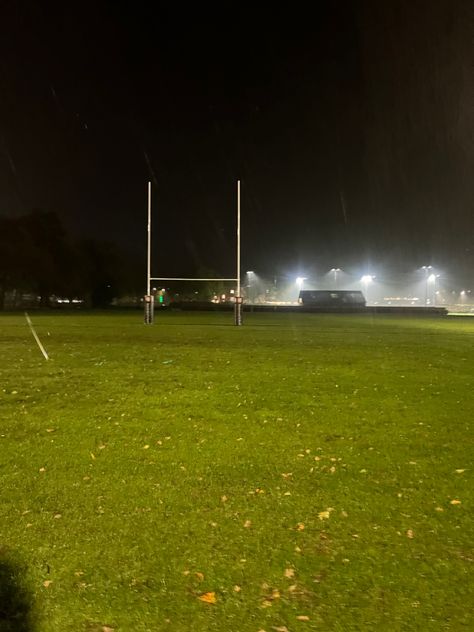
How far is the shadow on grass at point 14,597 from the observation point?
3.10 metres

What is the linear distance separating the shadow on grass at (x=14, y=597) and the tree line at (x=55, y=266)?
210ft

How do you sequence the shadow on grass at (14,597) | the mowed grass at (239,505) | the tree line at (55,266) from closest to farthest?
1. the shadow on grass at (14,597)
2. the mowed grass at (239,505)
3. the tree line at (55,266)

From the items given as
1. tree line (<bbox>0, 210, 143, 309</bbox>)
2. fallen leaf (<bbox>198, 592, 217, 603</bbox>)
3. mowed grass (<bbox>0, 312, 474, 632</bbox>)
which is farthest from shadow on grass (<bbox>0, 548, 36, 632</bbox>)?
tree line (<bbox>0, 210, 143, 309</bbox>)

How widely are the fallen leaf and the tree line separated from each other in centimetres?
6497

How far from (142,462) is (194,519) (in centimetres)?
157

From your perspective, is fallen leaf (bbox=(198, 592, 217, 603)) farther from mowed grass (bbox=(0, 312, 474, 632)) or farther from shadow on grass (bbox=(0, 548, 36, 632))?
shadow on grass (bbox=(0, 548, 36, 632))

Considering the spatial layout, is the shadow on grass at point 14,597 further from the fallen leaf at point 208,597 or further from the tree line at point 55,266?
the tree line at point 55,266

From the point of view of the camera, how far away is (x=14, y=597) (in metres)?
3.35

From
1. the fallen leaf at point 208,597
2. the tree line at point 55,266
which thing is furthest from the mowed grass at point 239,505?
the tree line at point 55,266

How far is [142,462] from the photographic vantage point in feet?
19.3

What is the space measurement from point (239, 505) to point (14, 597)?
1.99 metres

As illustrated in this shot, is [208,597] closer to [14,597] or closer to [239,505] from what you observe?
[14,597]

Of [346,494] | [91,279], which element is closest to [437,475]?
[346,494]

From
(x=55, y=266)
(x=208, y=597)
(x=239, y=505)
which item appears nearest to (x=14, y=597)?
(x=208, y=597)
